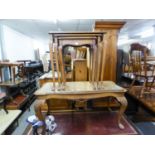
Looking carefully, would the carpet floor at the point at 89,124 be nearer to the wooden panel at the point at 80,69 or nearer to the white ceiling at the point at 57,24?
the wooden panel at the point at 80,69

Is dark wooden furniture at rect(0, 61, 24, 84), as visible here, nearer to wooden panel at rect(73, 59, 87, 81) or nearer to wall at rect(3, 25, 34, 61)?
wall at rect(3, 25, 34, 61)

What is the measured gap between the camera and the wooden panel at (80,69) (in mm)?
2598

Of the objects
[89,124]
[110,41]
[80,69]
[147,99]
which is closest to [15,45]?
[80,69]

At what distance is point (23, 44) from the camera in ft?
20.3

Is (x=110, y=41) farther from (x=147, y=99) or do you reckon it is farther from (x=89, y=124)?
(x=89, y=124)

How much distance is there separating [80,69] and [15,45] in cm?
364

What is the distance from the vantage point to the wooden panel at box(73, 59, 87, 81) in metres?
2.60

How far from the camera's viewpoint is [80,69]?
263 cm

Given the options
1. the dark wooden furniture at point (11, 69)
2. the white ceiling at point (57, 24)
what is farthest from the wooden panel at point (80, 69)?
the dark wooden furniture at point (11, 69)
